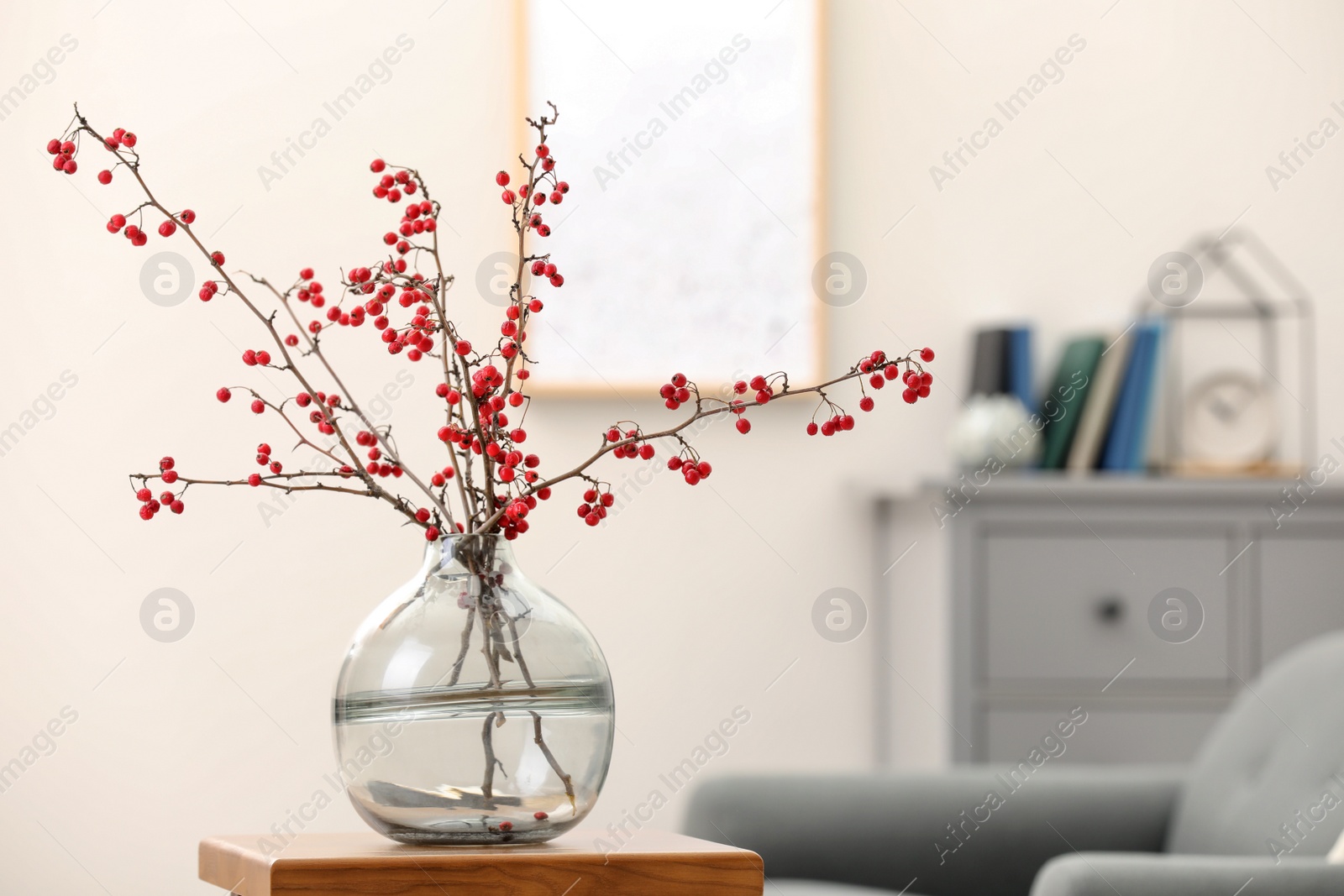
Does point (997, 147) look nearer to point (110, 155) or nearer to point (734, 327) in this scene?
point (734, 327)

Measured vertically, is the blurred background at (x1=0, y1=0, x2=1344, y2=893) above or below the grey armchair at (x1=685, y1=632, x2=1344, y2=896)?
above

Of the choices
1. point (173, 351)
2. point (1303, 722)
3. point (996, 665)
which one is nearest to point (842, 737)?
point (996, 665)

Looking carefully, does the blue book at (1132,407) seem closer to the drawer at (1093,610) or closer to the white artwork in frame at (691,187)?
the drawer at (1093,610)

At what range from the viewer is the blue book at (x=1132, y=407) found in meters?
2.92

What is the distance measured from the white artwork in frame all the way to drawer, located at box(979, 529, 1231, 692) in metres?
0.67

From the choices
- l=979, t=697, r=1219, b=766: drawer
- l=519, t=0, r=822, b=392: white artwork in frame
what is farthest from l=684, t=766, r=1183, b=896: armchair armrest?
l=519, t=0, r=822, b=392: white artwork in frame

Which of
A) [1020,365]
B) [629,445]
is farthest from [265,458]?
[1020,365]

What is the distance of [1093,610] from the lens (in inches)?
105

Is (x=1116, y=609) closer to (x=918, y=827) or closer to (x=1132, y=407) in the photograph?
(x=1132, y=407)

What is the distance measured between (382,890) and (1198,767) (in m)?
1.35

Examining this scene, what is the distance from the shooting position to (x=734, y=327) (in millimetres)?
3041

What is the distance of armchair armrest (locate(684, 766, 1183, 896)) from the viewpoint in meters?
1.94

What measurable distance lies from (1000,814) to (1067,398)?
1288 millimetres

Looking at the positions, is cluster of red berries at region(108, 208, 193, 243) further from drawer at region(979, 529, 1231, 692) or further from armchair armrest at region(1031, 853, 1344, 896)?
drawer at region(979, 529, 1231, 692)
